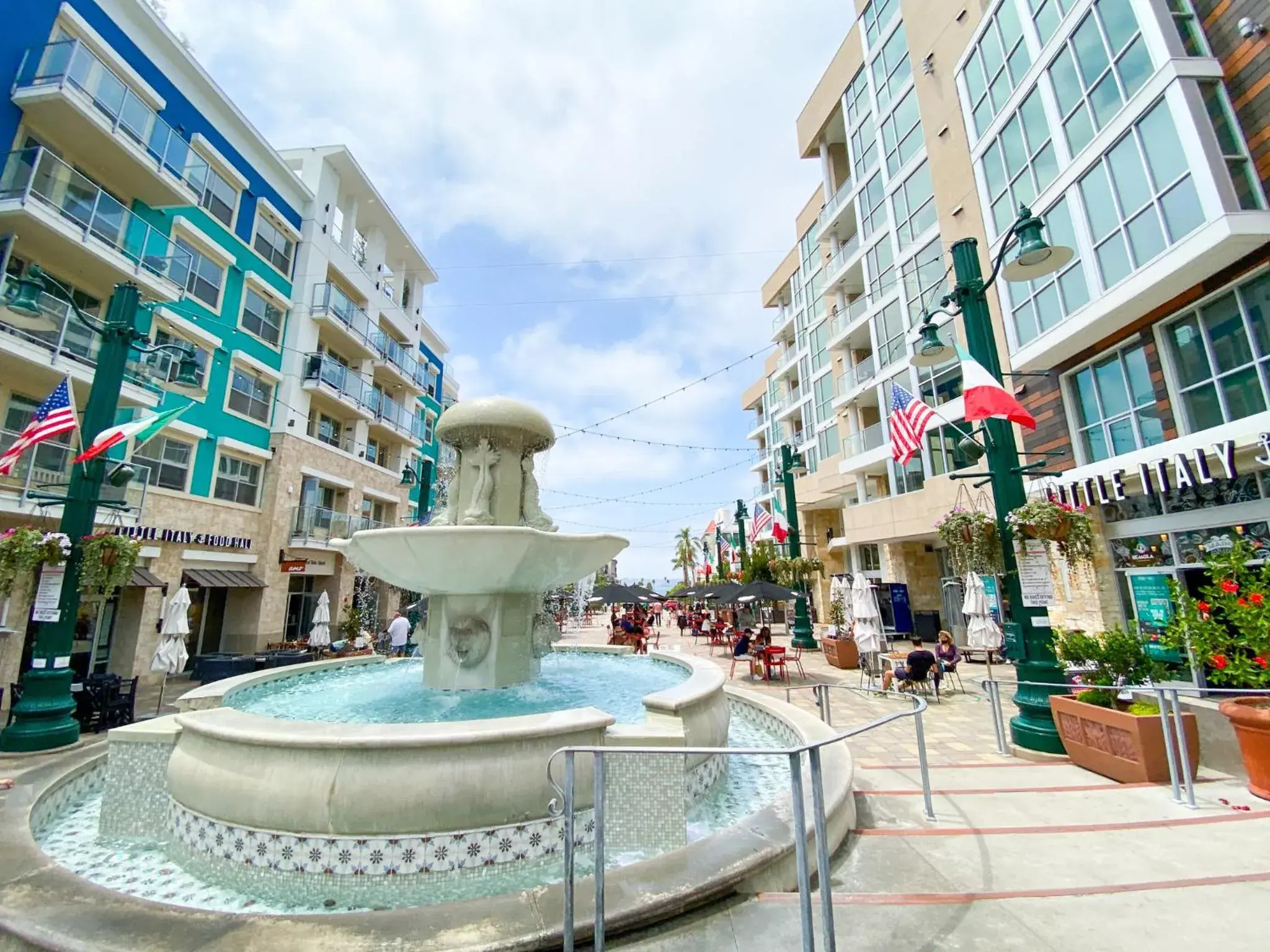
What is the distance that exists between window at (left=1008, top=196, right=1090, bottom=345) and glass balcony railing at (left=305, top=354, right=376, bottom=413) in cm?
2343

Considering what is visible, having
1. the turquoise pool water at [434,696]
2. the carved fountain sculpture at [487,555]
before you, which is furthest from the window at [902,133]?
the turquoise pool water at [434,696]

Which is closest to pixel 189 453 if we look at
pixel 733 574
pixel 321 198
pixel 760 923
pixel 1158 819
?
pixel 321 198

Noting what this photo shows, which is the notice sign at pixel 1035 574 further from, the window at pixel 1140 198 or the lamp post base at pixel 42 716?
the lamp post base at pixel 42 716

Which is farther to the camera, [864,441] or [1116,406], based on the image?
[864,441]

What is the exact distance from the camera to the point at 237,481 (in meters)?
19.2

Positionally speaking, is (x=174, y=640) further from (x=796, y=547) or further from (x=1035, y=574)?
(x=796, y=547)

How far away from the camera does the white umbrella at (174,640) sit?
10906 millimetres

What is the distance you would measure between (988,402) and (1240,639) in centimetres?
339

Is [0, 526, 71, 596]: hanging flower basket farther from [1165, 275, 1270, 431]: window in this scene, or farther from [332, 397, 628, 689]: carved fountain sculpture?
[1165, 275, 1270, 431]: window

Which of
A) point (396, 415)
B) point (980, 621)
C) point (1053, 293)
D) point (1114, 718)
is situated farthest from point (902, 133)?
point (396, 415)

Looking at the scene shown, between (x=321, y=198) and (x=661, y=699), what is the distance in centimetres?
2731

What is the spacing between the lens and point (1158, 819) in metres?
4.29

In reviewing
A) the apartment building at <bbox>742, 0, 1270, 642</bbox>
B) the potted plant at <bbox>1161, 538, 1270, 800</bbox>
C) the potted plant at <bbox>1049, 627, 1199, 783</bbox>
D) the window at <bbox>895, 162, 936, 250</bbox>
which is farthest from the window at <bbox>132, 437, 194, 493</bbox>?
the window at <bbox>895, 162, 936, 250</bbox>

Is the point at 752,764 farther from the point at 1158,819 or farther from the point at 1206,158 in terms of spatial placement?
the point at 1206,158
